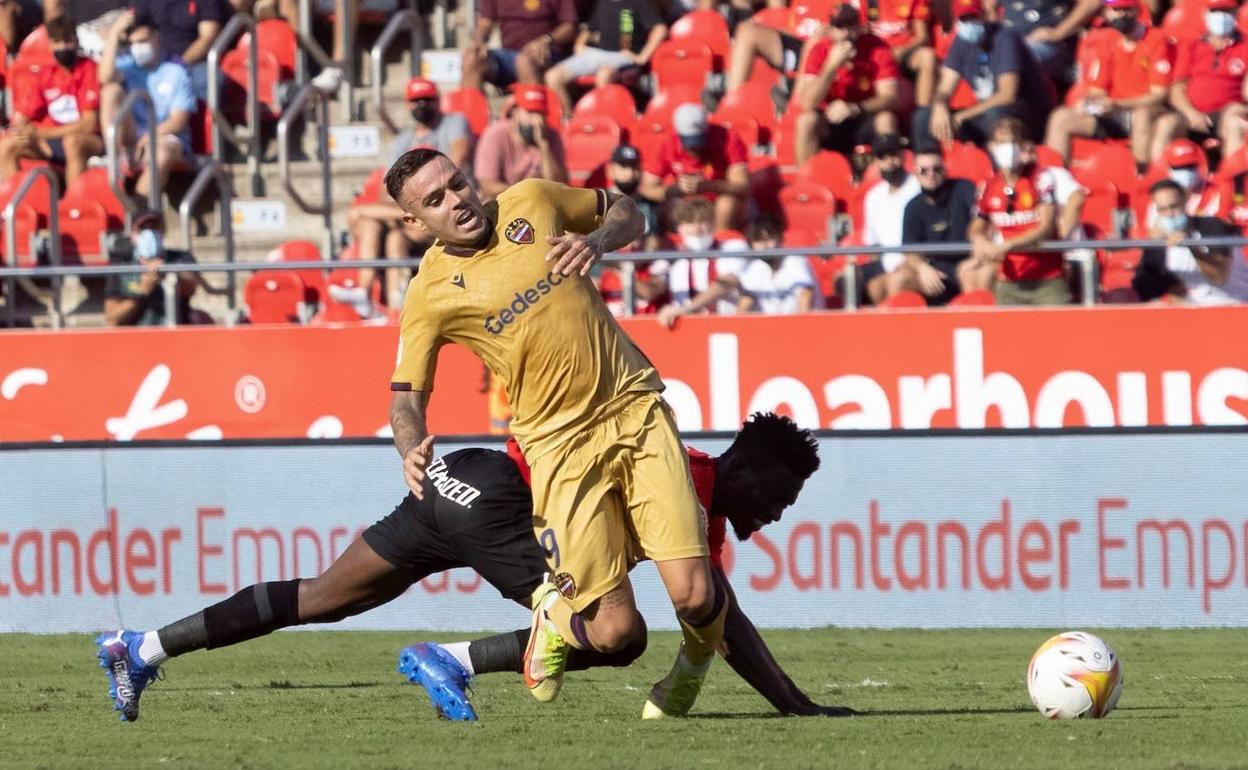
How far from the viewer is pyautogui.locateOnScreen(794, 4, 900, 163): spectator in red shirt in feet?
49.0

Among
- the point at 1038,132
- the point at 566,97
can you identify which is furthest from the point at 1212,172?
the point at 566,97

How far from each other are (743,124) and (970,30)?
1.84m

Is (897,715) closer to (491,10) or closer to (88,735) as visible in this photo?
(88,735)

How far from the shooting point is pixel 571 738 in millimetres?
6988

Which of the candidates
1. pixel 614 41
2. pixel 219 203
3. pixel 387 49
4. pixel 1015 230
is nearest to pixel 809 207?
pixel 1015 230

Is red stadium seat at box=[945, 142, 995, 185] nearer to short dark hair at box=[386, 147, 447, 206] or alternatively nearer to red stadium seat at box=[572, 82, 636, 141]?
red stadium seat at box=[572, 82, 636, 141]

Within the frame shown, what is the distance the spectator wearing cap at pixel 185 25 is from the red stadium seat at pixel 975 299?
303 inches

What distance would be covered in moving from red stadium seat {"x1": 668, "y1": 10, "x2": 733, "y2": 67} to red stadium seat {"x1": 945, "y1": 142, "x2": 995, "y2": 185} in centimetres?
263

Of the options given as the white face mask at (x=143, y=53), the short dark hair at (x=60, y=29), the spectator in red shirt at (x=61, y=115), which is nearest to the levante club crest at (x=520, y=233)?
the spectator in red shirt at (x=61, y=115)

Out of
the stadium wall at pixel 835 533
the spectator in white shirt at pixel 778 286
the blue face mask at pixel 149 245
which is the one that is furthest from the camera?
the blue face mask at pixel 149 245

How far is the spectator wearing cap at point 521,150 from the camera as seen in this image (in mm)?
15086

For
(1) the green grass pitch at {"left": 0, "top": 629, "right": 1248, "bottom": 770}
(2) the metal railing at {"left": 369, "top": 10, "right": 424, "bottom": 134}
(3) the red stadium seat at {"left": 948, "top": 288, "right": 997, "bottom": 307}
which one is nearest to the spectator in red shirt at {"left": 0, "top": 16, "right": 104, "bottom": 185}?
(2) the metal railing at {"left": 369, "top": 10, "right": 424, "bottom": 134}

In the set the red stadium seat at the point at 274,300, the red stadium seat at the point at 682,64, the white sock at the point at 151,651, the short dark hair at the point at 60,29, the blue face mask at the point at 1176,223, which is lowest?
the white sock at the point at 151,651

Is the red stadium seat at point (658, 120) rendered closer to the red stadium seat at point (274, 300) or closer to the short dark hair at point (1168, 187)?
the red stadium seat at point (274, 300)
